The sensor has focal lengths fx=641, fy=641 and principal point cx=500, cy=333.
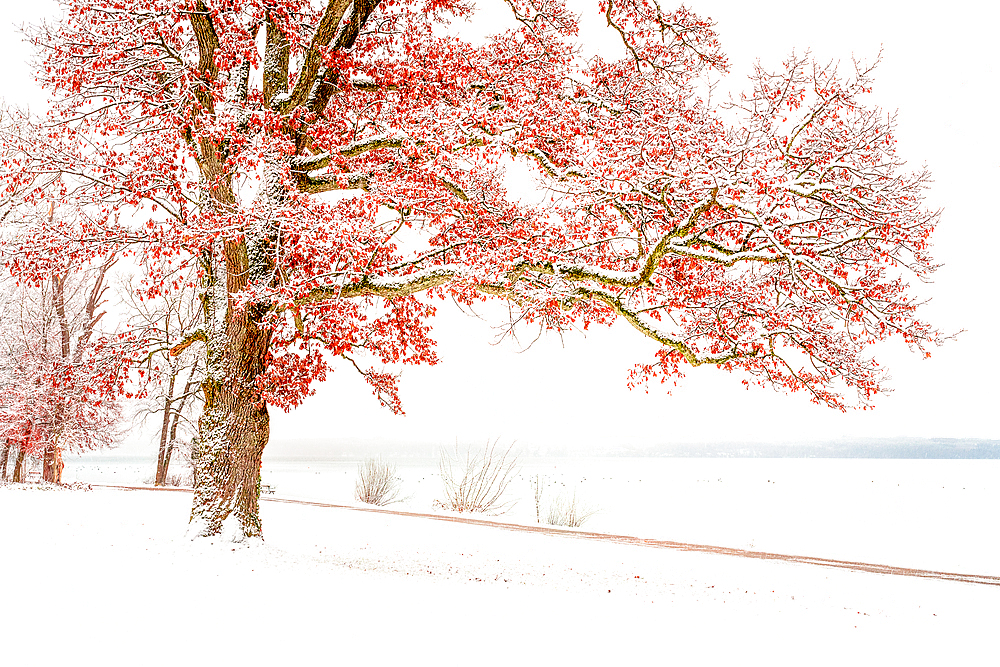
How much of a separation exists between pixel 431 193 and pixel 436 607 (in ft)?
15.3

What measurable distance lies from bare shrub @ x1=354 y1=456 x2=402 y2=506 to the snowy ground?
30.3 feet

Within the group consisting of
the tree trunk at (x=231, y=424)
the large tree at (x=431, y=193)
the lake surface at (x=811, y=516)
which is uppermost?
the large tree at (x=431, y=193)

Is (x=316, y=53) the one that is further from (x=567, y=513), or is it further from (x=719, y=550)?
(x=567, y=513)

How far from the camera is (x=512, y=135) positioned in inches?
327

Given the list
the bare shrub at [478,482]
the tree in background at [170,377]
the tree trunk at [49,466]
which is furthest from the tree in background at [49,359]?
the bare shrub at [478,482]

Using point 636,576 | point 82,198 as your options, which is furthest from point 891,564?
point 82,198

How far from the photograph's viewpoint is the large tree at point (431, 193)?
7.37m

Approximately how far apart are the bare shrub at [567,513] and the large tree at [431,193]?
8.01 meters

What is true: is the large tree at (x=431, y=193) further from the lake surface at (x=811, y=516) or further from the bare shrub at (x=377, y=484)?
the bare shrub at (x=377, y=484)

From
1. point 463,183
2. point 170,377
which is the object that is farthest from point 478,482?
point 463,183

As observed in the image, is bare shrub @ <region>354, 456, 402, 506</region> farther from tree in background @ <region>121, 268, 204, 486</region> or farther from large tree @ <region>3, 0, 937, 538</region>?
large tree @ <region>3, 0, 937, 538</region>

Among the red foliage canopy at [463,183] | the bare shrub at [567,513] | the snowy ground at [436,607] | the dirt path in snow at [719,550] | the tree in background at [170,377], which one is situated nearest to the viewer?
the snowy ground at [436,607]

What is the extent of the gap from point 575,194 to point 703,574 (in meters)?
5.48

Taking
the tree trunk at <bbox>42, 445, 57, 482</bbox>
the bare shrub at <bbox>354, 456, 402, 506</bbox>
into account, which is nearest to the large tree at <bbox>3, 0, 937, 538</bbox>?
the bare shrub at <bbox>354, 456, 402, 506</bbox>
